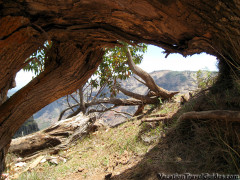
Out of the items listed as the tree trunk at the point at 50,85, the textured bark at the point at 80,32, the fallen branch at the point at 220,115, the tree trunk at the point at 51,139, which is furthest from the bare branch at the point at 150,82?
the tree trunk at the point at 50,85

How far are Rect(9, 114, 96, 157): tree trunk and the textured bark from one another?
3630 millimetres

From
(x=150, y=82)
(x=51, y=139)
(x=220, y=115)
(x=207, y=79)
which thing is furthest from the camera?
(x=150, y=82)

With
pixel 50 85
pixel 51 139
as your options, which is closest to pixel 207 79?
pixel 50 85

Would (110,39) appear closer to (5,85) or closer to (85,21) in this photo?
(85,21)

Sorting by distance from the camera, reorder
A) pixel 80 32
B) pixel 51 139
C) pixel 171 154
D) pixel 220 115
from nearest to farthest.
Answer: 1. pixel 80 32
2. pixel 220 115
3. pixel 171 154
4. pixel 51 139

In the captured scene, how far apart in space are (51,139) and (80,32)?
4400 millimetres

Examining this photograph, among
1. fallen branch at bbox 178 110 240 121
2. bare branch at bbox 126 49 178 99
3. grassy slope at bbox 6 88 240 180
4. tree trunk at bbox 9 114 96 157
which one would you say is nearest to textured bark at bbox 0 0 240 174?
fallen branch at bbox 178 110 240 121

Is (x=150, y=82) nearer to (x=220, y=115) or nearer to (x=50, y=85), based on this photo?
(x=220, y=115)

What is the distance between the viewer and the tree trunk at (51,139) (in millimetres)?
5289

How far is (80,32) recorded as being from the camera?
209 cm

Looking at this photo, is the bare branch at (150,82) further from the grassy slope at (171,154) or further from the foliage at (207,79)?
the grassy slope at (171,154)

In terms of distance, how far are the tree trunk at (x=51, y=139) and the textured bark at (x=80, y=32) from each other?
11.9ft

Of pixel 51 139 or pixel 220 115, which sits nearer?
pixel 220 115

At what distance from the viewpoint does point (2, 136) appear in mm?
1974
